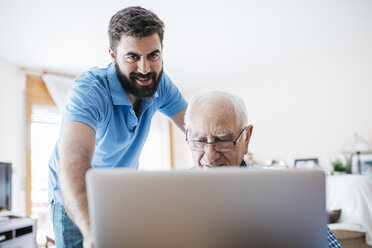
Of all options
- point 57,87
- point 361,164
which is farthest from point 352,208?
point 57,87

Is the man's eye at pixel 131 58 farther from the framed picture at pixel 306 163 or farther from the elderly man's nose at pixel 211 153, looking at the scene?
the framed picture at pixel 306 163

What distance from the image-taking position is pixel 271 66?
504 centimetres

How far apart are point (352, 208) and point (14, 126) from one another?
462 centimetres

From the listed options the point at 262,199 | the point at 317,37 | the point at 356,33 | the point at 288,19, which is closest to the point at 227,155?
the point at 262,199

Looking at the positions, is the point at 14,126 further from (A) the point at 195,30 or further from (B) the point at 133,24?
(B) the point at 133,24

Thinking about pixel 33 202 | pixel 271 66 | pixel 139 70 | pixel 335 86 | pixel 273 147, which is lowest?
pixel 33 202

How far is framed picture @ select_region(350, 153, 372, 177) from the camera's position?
376 centimetres

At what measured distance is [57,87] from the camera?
4.89 meters

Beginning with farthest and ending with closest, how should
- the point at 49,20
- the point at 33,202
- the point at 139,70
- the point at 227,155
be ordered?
the point at 33,202 < the point at 49,20 < the point at 139,70 < the point at 227,155

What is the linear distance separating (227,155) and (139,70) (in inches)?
23.1

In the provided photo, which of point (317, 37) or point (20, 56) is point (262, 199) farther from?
point (20, 56)

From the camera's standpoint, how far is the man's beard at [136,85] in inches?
54.7

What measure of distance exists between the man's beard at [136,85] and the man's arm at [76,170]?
1.38 ft

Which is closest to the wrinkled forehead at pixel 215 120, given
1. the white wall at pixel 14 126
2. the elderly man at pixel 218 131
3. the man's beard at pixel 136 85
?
the elderly man at pixel 218 131
